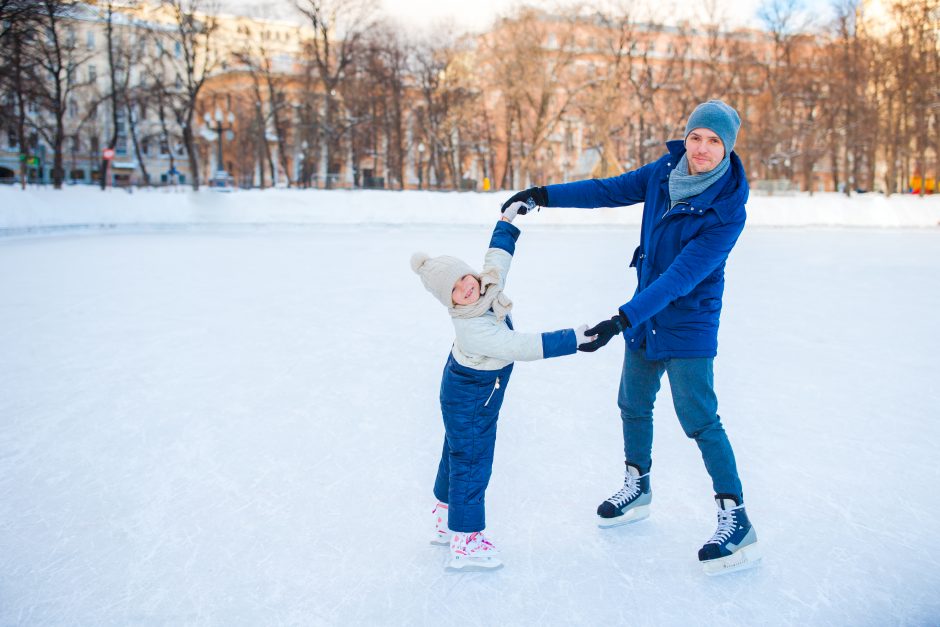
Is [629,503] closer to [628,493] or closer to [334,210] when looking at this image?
[628,493]

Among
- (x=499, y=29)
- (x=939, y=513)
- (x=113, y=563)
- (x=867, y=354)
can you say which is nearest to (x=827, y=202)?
(x=499, y=29)

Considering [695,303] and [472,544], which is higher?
[695,303]

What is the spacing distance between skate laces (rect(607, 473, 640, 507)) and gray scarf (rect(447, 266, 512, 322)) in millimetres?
1033

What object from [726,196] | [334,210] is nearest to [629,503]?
[726,196]

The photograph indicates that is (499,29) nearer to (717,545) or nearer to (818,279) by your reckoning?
(818,279)

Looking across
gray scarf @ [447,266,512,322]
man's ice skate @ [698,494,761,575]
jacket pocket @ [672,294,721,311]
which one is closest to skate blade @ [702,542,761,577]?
man's ice skate @ [698,494,761,575]

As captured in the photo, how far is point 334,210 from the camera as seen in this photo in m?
21.0

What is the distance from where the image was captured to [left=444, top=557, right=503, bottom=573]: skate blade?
254cm

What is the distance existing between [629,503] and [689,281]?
40.5 inches

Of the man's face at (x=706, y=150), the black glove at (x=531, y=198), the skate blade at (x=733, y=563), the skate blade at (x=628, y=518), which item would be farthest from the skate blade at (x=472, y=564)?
the man's face at (x=706, y=150)

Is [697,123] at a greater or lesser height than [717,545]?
greater

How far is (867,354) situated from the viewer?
18.8 ft

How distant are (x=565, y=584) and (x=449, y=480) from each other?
1.73 feet

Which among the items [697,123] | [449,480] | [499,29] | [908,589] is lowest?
[908,589]
